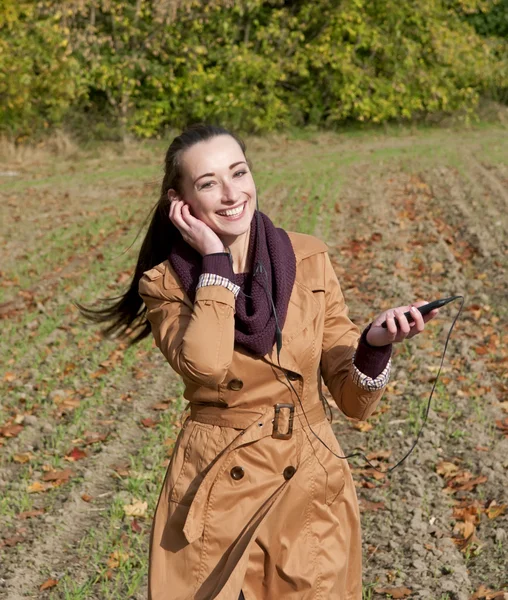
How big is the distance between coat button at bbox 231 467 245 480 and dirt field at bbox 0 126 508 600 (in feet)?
6.36

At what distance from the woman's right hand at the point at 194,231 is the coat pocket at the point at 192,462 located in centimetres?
55

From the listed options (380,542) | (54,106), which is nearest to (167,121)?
(54,106)

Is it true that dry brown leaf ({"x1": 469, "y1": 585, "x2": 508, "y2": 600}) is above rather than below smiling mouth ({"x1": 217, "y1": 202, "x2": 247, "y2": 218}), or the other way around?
below

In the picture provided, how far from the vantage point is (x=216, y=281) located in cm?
290

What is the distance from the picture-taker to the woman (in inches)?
112

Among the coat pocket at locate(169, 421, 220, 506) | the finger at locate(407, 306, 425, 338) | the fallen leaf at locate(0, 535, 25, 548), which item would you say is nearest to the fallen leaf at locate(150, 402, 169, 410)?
the fallen leaf at locate(0, 535, 25, 548)

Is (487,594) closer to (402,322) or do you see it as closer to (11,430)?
(402,322)

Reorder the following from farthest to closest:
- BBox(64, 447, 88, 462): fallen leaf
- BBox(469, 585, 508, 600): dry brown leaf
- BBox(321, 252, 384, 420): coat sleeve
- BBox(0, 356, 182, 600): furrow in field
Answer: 1. BBox(64, 447, 88, 462): fallen leaf
2. BBox(0, 356, 182, 600): furrow in field
3. BBox(469, 585, 508, 600): dry brown leaf
4. BBox(321, 252, 384, 420): coat sleeve

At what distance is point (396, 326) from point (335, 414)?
4.48 m

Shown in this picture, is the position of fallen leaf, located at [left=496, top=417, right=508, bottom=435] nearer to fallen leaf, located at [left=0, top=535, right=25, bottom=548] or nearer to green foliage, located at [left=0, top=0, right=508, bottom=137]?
fallen leaf, located at [left=0, top=535, right=25, bottom=548]

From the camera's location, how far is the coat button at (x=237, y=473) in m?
2.86

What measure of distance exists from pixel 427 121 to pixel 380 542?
82.1 feet

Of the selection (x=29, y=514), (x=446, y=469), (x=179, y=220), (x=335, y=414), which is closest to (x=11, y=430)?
(x=29, y=514)

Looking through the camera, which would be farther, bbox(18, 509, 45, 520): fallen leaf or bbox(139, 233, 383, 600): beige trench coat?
bbox(18, 509, 45, 520): fallen leaf
